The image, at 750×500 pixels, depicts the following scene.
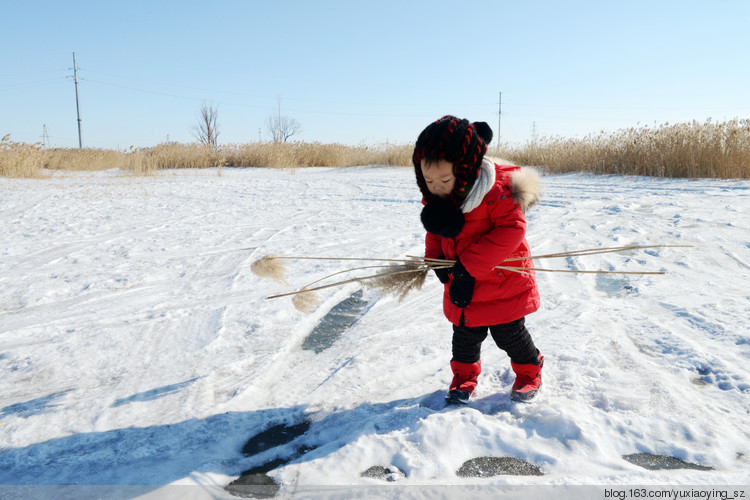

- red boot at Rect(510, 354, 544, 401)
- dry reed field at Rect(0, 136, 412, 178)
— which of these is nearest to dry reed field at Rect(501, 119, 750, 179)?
dry reed field at Rect(0, 136, 412, 178)

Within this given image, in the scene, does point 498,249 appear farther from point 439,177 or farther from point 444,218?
point 439,177

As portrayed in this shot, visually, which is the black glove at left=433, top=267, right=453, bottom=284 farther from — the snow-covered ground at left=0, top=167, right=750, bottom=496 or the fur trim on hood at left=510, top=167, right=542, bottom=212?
the snow-covered ground at left=0, top=167, right=750, bottom=496

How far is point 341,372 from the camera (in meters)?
2.34

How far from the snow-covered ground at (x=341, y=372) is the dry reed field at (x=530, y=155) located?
629 cm

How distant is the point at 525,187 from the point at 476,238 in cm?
27

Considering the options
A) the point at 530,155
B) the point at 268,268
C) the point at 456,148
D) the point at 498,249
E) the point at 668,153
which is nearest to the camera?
the point at 456,148

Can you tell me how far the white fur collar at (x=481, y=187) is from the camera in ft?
5.82

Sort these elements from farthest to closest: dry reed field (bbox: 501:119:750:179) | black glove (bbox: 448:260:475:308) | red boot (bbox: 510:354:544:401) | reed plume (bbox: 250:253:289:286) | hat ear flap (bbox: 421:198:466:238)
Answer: dry reed field (bbox: 501:119:750:179) < reed plume (bbox: 250:253:289:286) < red boot (bbox: 510:354:544:401) < black glove (bbox: 448:260:475:308) < hat ear flap (bbox: 421:198:466:238)

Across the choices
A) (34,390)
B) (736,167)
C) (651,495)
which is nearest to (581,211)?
(736,167)

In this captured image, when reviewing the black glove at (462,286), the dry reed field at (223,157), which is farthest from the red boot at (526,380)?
the dry reed field at (223,157)

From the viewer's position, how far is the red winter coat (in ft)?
5.98

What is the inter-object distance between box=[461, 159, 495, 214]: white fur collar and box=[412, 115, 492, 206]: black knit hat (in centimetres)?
2

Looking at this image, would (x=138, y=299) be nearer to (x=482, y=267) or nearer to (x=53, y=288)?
(x=53, y=288)

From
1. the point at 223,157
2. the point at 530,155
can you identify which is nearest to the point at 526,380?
the point at 530,155
